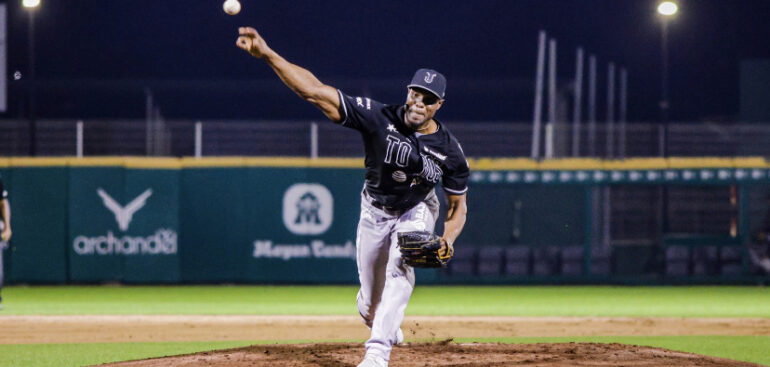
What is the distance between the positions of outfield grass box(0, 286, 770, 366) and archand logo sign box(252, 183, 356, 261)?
23.5 inches

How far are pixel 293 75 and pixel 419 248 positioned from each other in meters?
1.31

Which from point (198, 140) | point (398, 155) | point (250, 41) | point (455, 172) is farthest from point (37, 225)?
point (250, 41)

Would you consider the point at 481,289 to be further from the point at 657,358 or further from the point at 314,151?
the point at 657,358

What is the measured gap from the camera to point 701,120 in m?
31.1

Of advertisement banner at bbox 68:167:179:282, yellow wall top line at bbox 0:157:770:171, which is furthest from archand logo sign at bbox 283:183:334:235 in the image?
advertisement banner at bbox 68:167:179:282

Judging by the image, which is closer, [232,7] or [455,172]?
[232,7]

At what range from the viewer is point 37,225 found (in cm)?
1600

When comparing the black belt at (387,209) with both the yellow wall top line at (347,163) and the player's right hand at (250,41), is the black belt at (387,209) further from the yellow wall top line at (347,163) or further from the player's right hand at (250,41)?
the yellow wall top line at (347,163)

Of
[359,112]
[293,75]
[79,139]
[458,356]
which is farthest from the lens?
[79,139]

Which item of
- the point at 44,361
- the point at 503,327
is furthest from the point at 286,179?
the point at 44,361

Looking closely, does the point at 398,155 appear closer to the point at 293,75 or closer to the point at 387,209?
the point at 387,209

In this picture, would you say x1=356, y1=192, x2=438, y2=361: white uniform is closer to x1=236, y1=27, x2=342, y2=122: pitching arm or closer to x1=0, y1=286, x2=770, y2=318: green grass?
x1=236, y1=27, x2=342, y2=122: pitching arm

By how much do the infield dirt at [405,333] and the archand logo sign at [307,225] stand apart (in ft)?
17.8

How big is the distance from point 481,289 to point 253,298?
4.11 m
